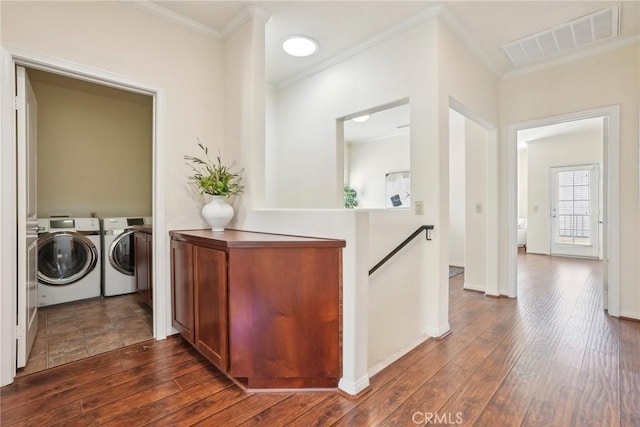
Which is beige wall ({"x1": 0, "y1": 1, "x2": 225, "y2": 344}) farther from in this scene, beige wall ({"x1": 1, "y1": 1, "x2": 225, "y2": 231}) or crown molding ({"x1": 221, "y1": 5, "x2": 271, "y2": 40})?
crown molding ({"x1": 221, "y1": 5, "x2": 271, "y2": 40})

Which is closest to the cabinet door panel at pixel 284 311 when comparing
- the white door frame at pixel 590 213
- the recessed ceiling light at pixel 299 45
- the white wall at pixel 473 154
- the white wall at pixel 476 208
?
the white wall at pixel 473 154

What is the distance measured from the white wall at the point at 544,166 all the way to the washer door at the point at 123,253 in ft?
26.9

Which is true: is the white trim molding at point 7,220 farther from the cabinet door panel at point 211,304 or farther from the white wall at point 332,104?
the white wall at point 332,104

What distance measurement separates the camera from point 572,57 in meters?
3.23

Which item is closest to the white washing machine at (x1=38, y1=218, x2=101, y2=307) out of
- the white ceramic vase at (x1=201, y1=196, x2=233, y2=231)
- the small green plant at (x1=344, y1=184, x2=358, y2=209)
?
the white ceramic vase at (x1=201, y1=196, x2=233, y2=231)

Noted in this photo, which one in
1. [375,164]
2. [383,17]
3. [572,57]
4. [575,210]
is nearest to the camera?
[383,17]

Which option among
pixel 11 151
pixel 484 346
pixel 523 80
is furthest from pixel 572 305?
pixel 11 151

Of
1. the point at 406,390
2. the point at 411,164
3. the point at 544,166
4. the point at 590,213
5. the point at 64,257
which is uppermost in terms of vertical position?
the point at 544,166

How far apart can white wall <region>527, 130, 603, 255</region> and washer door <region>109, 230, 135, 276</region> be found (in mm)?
8214

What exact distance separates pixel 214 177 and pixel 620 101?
13.0 ft

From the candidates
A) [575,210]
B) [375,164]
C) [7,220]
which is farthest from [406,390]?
[575,210]

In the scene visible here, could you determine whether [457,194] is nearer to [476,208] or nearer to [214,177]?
[476,208]

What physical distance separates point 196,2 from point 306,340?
2.69m

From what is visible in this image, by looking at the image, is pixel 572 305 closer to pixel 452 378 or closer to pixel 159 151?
pixel 452 378
